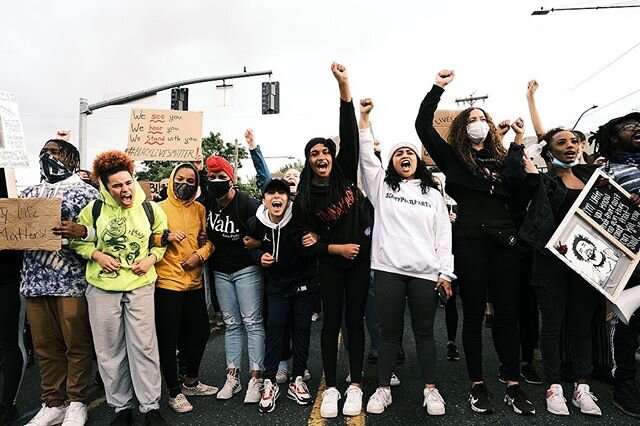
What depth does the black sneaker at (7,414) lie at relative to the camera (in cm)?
324

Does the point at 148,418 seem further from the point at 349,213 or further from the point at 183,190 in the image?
the point at 349,213

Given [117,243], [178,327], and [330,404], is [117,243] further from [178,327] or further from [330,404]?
[330,404]

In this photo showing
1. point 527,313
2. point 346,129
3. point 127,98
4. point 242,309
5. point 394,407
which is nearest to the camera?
point 394,407

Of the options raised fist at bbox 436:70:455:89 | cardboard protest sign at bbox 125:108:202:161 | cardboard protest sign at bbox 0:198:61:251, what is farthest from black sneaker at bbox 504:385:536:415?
cardboard protest sign at bbox 125:108:202:161

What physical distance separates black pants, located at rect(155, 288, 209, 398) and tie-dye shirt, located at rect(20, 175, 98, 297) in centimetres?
61

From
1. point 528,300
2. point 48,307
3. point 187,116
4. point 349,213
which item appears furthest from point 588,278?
point 187,116

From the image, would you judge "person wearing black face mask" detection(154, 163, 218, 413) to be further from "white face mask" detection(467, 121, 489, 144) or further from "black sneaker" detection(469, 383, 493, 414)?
"white face mask" detection(467, 121, 489, 144)

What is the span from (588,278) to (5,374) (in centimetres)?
446

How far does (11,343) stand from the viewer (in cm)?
339

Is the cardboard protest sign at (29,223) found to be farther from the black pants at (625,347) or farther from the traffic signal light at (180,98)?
the traffic signal light at (180,98)

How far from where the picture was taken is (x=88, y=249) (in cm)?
319

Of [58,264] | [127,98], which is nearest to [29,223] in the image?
[58,264]

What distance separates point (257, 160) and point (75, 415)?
2623mm

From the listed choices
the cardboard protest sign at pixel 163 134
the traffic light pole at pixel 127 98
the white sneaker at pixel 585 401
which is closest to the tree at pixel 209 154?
the traffic light pole at pixel 127 98
